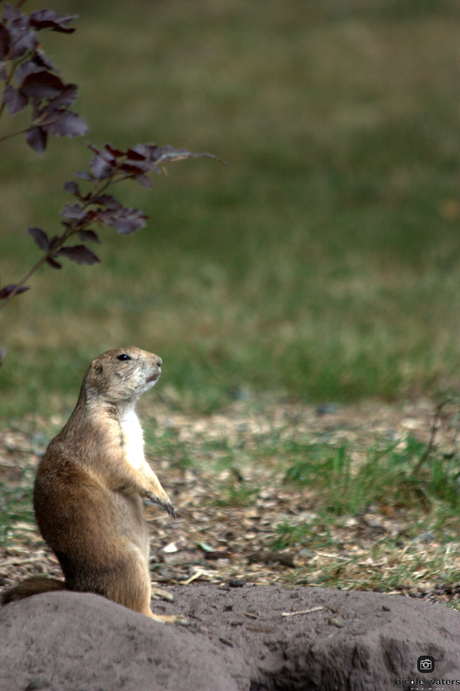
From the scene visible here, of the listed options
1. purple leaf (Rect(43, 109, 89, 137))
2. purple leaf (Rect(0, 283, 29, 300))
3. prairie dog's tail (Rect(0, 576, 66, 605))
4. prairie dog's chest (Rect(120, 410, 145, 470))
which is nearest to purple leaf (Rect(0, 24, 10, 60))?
purple leaf (Rect(43, 109, 89, 137))

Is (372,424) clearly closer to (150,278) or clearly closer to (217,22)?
(150,278)

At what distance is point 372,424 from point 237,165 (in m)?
7.03

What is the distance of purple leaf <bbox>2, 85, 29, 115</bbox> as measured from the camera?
2.47 meters

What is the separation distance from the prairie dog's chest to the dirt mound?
1.60 feet

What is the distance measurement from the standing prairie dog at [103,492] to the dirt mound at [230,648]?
0.40ft

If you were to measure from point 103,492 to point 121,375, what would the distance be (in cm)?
44

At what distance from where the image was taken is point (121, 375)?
2.70 m

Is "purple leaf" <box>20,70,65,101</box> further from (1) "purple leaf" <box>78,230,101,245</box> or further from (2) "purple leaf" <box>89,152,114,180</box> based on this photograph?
(1) "purple leaf" <box>78,230,101,245</box>

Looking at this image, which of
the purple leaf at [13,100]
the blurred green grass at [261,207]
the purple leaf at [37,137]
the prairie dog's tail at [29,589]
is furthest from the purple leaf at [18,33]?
the blurred green grass at [261,207]

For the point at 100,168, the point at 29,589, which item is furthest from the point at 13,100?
the point at 29,589

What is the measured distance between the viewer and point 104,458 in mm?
2496

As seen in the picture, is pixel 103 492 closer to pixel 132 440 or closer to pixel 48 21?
pixel 132 440

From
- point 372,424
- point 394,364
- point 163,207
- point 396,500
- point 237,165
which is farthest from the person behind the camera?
point 237,165

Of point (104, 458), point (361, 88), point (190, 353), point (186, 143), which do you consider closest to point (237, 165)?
point (186, 143)
